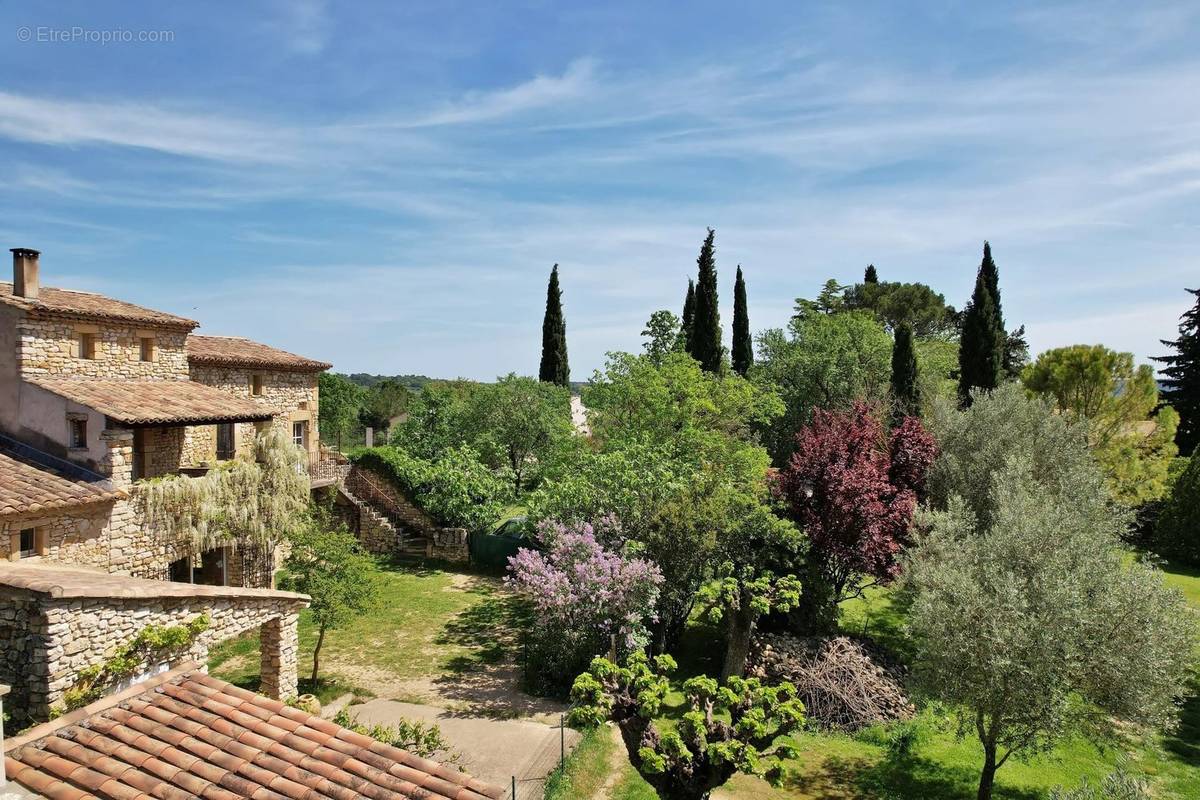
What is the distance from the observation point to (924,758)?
13961 millimetres

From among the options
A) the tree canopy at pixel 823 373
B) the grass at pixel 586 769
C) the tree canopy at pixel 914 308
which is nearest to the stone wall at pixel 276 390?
the grass at pixel 586 769

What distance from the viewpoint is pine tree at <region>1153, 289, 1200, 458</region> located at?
43969mm

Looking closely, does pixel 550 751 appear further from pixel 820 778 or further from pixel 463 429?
pixel 463 429

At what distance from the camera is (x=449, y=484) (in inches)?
1091

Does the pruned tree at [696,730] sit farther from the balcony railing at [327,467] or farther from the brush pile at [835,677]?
the balcony railing at [327,467]

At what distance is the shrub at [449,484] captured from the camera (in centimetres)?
2767

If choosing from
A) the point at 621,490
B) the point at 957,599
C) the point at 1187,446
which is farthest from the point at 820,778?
the point at 1187,446

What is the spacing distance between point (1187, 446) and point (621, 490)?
147 feet

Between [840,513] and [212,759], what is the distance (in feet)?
49.1

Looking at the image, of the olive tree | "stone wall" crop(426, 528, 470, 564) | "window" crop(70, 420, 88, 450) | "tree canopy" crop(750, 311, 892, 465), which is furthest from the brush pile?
"tree canopy" crop(750, 311, 892, 465)

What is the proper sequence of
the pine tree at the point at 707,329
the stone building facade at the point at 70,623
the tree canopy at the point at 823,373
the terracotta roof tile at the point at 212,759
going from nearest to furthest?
the terracotta roof tile at the point at 212,759 → the stone building facade at the point at 70,623 → the tree canopy at the point at 823,373 → the pine tree at the point at 707,329

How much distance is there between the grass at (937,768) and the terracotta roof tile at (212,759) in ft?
19.9

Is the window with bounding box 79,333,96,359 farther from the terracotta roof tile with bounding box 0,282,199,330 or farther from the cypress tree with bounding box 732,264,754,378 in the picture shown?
the cypress tree with bounding box 732,264,754,378

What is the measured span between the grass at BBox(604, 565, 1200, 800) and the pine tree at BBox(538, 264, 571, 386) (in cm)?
3299
